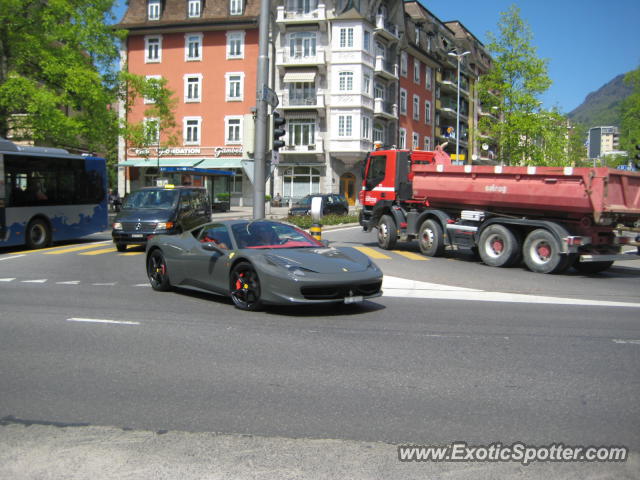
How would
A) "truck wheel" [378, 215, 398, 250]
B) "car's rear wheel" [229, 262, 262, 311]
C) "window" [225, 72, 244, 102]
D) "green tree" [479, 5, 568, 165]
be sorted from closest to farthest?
"car's rear wheel" [229, 262, 262, 311], "truck wheel" [378, 215, 398, 250], "green tree" [479, 5, 568, 165], "window" [225, 72, 244, 102]

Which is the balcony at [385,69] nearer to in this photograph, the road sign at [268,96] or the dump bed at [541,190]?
the dump bed at [541,190]

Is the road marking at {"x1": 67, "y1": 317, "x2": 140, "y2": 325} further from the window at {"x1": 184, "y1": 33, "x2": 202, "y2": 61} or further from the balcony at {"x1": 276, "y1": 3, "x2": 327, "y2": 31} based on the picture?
the window at {"x1": 184, "y1": 33, "x2": 202, "y2": 61}

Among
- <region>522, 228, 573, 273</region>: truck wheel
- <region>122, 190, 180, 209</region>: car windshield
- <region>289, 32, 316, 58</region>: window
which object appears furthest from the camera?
<region>289, 32, 316, 58</region>: window

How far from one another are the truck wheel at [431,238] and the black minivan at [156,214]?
256 inches

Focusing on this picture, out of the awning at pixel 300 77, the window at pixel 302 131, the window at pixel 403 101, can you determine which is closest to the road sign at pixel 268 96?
the awning at pixel 300 77

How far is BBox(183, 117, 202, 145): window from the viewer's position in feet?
173

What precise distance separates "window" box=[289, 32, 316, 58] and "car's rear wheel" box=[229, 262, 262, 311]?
1697 inches

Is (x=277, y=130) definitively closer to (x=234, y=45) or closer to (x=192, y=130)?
(x=234, y=45)

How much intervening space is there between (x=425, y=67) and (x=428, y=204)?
1920 inches

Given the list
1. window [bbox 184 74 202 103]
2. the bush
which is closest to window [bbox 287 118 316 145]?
window [bbox 184 74 202 103]

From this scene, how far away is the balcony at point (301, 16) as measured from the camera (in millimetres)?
48938

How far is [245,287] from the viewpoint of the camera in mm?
8672

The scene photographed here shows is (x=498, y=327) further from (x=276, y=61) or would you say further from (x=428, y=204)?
(x=276, y=61)

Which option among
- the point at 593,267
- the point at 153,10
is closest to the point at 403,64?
the point at 153,10
